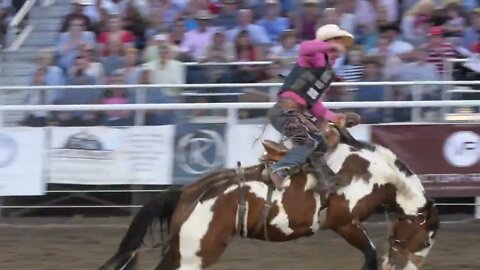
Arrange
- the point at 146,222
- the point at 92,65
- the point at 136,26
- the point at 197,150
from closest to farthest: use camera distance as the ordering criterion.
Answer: the point at 146,222
the point at 197,150
the point at 92,65
the point at 136,26

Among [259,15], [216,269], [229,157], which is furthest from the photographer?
[259,15]

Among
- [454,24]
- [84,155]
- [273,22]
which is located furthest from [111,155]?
[454,24]

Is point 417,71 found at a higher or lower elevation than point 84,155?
higher

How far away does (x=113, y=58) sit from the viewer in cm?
1134

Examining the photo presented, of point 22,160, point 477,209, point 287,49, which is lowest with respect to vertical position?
point 477,209

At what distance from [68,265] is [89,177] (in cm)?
179

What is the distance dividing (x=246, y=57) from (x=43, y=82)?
2172mm

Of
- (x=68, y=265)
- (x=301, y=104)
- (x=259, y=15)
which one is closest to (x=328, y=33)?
(x=301, y=104)

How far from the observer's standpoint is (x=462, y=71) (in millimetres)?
10977

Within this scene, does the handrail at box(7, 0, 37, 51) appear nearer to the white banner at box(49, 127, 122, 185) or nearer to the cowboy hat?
the cowboy hat

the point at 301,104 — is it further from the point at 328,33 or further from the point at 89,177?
the point at 89,177

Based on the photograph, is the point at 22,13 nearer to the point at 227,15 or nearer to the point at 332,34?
the point at 227,15

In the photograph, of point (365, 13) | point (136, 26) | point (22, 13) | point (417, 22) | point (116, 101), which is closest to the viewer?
point (116, 101)

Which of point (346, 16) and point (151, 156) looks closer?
point (151, 156)
